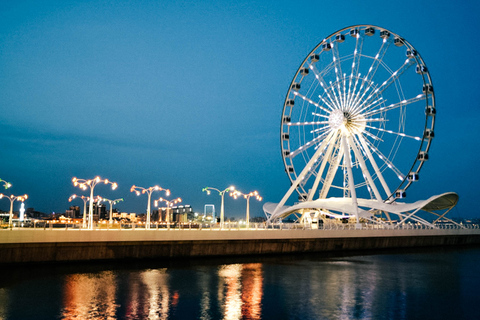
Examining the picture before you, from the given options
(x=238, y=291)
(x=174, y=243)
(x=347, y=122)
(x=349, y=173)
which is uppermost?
(x=347, y=122)

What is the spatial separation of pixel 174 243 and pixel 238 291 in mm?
14277

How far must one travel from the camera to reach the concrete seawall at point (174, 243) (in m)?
33.8

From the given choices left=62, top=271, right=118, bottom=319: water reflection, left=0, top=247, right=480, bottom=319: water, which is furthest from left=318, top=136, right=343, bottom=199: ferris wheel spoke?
left=62, top=271, right=118, bottom=319: water reflection

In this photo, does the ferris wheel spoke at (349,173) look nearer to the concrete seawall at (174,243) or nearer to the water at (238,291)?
the concrete seawall at (174,243)

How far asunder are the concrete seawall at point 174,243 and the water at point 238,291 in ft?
3.89

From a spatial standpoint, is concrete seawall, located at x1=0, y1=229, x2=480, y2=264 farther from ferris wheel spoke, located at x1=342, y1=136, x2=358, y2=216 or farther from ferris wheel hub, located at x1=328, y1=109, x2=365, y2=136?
ferris wheel hub, located at x1=328, y1=109, x2=365, y2=136

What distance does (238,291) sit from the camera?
27.1 meters

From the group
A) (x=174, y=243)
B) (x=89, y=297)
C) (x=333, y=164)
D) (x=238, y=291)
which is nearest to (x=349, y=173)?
(x=333, y=164)

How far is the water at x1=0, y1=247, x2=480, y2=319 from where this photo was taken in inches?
874

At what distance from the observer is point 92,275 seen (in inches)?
1220

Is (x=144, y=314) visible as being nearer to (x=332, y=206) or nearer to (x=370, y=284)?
(x=370, y=284)

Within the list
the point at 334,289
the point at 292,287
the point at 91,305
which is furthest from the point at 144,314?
the point at 334,289

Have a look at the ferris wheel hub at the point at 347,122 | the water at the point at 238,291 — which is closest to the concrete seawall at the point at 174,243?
the water at the point at 238,291

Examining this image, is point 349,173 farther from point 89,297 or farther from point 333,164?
point 89,297
